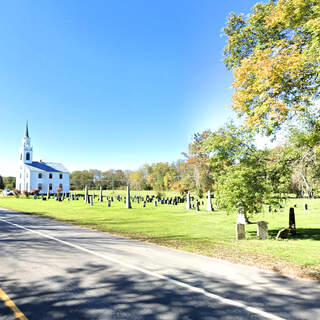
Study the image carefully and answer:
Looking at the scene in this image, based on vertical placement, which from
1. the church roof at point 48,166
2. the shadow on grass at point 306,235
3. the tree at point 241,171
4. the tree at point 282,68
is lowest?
the shadow on grass at point 306,235

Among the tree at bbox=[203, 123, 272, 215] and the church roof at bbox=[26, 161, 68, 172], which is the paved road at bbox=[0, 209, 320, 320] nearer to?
the tree at bbox=[203, 123, 272, 215]

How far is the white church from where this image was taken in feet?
199

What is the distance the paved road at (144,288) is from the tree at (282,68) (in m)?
4.75

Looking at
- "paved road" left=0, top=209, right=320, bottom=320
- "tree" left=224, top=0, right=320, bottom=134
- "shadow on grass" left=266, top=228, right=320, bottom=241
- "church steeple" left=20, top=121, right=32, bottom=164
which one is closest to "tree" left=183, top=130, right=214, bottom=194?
"shadow on grass" left=266, top=228, right=320, bottom=241

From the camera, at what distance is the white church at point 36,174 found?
199 feet

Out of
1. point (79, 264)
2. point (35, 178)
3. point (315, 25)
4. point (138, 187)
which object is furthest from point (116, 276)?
point (138, 187)

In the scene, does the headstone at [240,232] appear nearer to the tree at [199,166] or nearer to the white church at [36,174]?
the tree at [199,166]

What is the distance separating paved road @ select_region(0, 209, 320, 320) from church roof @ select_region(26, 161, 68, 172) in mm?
62987

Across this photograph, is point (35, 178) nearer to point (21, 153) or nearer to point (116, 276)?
point (21, 153)

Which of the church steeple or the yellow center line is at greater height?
the church steeple

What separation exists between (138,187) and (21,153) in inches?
2014

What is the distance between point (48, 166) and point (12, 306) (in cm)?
6957

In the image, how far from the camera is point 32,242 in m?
8.70

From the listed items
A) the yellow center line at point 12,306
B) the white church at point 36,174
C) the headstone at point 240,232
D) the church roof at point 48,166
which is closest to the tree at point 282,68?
the headstone at point 240,232
